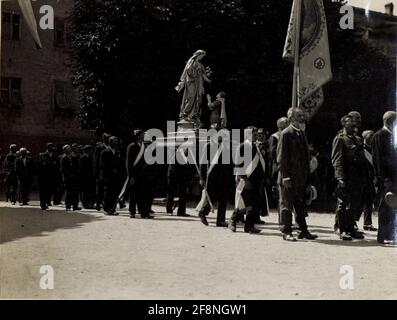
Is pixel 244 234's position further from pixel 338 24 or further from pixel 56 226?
pixel 338 24

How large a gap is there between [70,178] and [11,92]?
17515mm

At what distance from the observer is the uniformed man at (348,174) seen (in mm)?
10141

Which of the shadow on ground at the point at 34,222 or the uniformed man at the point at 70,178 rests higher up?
the uniformed man at the point at 70,178

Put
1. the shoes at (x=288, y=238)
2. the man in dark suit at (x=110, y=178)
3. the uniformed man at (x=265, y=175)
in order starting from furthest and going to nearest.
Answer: the man in dark suit at (x=110, y=178)
the uniformed man at (x=265, y=175)
the shoes at (x=288, y=238)

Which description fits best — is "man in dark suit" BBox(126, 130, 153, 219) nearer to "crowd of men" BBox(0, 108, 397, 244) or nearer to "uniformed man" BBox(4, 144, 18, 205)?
"crowd of men" BBox(0, 108, 397, 244)

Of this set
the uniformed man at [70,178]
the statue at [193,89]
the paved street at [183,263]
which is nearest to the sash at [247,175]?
the paved street at [183,263]

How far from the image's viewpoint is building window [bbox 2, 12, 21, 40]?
104ft

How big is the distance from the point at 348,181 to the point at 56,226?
579cm

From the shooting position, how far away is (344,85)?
28.5 metres

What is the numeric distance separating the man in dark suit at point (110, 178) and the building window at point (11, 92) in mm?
18520

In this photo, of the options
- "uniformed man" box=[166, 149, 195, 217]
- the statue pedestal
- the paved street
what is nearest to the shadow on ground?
the paved street

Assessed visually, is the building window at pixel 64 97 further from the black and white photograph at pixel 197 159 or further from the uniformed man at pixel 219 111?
→ the uniformed man at pixel 219 111

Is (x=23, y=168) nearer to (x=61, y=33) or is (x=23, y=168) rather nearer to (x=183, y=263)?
(x=183, y=263)

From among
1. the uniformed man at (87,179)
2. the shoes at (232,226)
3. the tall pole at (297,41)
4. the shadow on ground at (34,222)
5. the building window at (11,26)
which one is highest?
the building window at (11,26)
